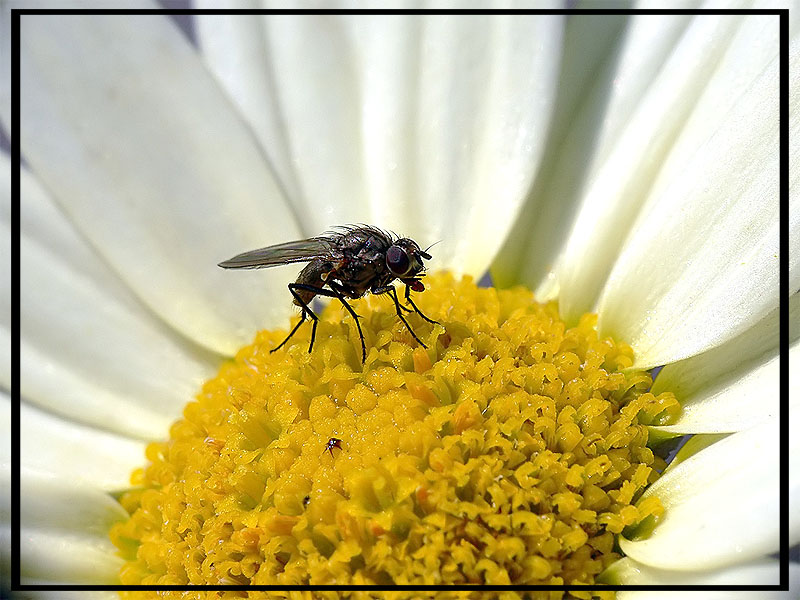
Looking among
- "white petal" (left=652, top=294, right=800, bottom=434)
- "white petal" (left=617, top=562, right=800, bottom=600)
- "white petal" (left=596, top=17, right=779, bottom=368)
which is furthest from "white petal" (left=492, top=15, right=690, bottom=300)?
"white petal" (left=617, top=562, right=800, bottom=600)

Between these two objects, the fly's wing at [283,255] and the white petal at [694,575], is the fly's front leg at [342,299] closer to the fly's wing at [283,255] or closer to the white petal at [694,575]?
the fly's wing at [283,255]

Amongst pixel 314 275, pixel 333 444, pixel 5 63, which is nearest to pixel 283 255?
pixel 314 275

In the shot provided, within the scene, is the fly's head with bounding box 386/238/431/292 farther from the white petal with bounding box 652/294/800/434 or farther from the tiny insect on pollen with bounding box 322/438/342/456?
the white petal with bounding box 652/294/800/434

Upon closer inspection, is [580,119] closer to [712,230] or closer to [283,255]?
[712,230]

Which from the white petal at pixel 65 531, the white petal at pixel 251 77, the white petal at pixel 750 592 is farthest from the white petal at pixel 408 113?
the white petal at pixel 750 592

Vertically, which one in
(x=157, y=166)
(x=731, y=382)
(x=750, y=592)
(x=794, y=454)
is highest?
(x=157, y=166)
